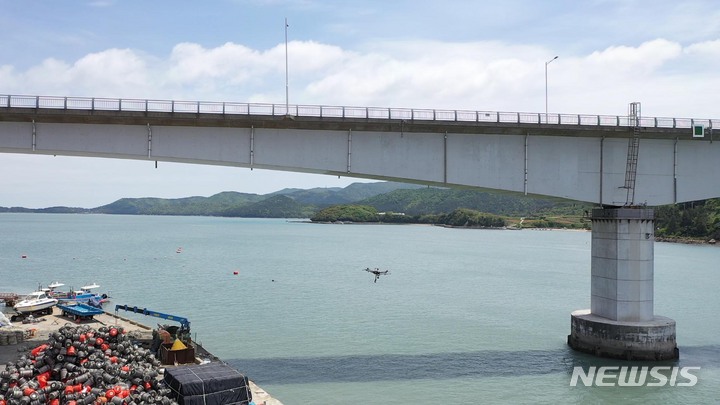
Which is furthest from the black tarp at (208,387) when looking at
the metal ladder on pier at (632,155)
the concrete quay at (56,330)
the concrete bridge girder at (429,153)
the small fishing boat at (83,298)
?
the small fishing boat at (83,298)

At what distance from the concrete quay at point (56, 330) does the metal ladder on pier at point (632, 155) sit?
21744 millimetres

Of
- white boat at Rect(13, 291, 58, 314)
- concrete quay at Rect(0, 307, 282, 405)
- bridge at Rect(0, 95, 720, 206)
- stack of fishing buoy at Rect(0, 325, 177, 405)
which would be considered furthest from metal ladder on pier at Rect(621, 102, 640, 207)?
white boat at Rect(13, 291, 58, 314)

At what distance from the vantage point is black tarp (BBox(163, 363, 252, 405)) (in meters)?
20.2

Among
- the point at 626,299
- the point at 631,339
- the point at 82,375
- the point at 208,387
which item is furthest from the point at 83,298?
the point at 631,339

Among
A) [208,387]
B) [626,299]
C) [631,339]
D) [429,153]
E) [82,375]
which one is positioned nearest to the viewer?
[208,387]

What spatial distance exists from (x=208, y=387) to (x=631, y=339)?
20776 millimetres

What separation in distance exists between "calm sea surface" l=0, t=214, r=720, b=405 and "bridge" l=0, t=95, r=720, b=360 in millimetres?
3735

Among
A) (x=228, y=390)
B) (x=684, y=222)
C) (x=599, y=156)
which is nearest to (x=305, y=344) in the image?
(x=228, y=390)

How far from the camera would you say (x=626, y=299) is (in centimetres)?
3075

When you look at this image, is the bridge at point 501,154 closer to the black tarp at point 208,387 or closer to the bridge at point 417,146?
the bridge at point 417,146

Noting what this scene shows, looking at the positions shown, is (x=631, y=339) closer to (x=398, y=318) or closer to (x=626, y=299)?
(x=626, y=299)

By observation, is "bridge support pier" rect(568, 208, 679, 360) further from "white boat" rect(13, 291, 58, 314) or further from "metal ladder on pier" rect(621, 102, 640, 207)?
"white boat" rect(13, 291, 58, 314)

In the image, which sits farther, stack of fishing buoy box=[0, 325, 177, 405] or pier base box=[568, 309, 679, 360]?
pier base box=[568, 309, 679, 360]

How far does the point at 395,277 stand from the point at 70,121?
1889 inches
